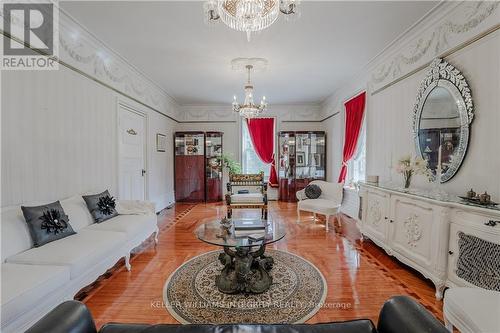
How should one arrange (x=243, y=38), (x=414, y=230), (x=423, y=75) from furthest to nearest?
(x=243, y=38) → (x=423, y=75) → (x=414, y=230)

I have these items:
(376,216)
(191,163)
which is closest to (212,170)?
(191,163)

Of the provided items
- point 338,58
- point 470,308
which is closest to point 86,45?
point 338,58

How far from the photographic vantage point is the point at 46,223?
2.22 metres

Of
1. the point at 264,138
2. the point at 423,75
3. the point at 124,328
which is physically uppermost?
the point at 423,75

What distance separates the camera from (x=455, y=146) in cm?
245

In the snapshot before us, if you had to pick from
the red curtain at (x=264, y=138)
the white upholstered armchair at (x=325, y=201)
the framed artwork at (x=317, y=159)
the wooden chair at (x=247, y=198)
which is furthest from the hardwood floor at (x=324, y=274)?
the red curtain at (x=264, y=138)

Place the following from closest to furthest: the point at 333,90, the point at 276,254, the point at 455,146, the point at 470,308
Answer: the point at 470,308
the point at 455,146
the point at 276,254
the point at 333,90

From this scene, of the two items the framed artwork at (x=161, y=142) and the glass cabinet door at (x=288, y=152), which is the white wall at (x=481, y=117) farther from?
the framed artwork at (x=161, y=142)

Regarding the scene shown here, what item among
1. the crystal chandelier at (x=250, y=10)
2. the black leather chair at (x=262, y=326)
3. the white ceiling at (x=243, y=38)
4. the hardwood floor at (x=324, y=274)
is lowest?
the hardwood floor at (x=324, y=274)

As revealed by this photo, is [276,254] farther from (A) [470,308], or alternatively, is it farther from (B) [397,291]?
(A) [470,308]

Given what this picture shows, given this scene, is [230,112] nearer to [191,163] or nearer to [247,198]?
[191,163]

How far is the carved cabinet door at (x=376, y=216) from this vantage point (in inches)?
119

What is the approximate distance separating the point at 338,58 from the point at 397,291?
337cm

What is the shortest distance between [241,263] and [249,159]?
16.7 feet
